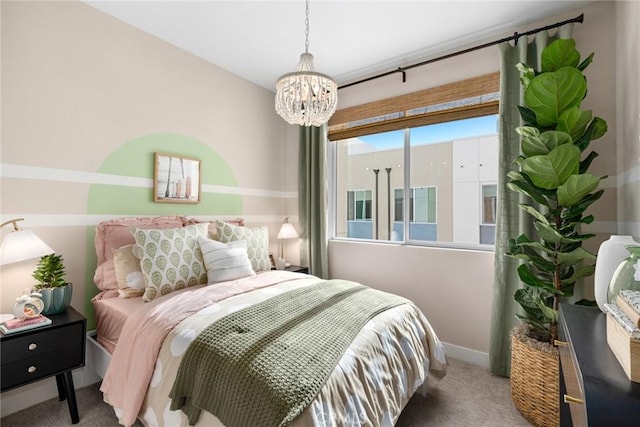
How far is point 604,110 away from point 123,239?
3534mm

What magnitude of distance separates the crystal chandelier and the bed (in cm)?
116

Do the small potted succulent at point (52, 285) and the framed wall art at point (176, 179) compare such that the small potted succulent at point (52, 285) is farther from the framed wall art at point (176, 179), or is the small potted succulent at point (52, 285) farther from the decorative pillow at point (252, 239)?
the decorative pillow at point (252, 239)

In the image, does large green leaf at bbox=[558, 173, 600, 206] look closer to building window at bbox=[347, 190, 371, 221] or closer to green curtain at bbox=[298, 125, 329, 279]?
building window at bbox=[347, 190, 371, 221]

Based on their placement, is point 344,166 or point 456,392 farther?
point 344,166

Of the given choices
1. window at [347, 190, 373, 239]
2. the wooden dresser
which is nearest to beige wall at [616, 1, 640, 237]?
the wooden dresser

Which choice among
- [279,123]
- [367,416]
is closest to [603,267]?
[367,416]

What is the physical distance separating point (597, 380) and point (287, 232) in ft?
9.85

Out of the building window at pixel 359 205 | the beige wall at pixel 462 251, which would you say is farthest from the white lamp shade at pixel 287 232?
the building window at pixel 359 205

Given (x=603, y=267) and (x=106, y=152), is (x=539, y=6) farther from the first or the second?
(x=106, y=152)

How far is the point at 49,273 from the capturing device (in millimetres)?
1888

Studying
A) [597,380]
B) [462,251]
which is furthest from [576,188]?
[597,380]

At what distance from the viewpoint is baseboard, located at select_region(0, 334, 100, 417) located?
1.84 meters

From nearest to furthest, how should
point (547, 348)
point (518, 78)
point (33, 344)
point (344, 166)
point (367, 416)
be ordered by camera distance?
point (367, 416) → point (33, 344) → point (547, 348) → point (518, 78) → point (344, 166)

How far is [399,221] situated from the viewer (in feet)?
10.3
